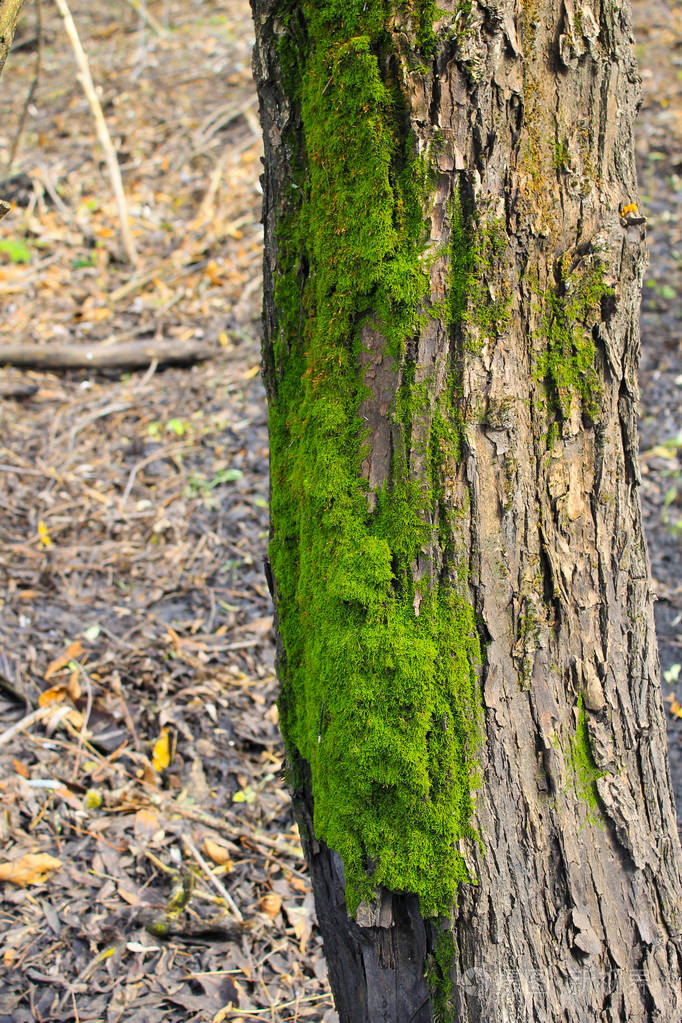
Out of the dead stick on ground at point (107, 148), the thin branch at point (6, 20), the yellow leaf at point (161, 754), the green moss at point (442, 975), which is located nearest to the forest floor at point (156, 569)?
the yellow leaf at point (161, 754)

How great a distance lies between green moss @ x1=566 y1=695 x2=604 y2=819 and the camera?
4.77 feet

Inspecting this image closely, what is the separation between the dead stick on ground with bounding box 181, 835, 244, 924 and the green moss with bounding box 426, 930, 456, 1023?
56.0 inches

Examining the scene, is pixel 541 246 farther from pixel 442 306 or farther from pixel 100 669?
pixel 100 669

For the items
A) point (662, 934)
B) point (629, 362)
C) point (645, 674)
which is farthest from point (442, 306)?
point (662, 934)

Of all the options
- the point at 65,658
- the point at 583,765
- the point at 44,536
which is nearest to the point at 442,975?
the point at 583,765

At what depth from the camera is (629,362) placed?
1.55 metres

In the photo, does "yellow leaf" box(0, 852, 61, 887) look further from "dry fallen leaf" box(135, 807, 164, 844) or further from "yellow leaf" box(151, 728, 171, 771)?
"yellow leaf" box(151, 728, 171, 771)

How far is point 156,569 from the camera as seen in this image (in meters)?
4.41

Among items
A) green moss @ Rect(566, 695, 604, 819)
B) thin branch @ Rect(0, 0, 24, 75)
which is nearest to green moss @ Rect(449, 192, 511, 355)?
green moss @ Rect(566, 695, 604, 819)

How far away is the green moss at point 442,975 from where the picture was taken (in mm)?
1394

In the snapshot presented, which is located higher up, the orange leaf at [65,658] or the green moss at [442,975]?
the green moss at [442,975]

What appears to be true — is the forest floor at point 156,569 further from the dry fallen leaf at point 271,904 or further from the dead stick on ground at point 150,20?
the dead stick on ground at point 150,20

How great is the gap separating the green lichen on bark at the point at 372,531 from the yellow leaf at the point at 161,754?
1.93 m

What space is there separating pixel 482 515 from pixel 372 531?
0.23 meters
